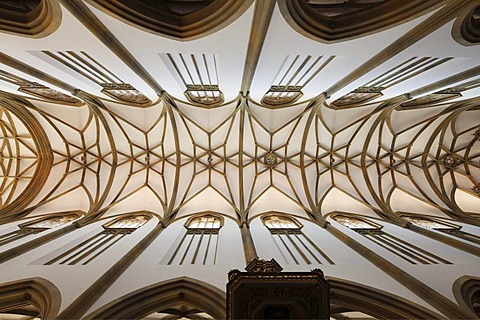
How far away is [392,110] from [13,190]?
56.6 ft

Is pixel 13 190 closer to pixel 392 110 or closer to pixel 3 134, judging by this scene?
pixel 3 134

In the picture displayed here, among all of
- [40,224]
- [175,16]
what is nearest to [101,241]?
[40,224]

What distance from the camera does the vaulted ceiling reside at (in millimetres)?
8305

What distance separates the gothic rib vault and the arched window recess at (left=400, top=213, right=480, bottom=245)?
81mm

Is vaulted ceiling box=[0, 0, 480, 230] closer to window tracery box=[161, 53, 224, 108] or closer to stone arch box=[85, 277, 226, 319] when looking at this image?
window tracery box=[161, 53, 224, 108]

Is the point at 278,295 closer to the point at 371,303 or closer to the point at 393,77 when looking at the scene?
the point at 371,303

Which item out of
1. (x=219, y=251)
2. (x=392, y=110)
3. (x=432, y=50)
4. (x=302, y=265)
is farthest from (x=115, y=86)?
(x=392, y=110)

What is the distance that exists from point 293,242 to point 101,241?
6.41m

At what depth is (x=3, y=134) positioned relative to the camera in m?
14.7

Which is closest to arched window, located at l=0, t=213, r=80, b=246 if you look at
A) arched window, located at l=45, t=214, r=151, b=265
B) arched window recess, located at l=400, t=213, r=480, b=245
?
arched window, located at l=45, t=214, r=151, b=265

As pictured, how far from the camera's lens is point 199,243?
1082cm

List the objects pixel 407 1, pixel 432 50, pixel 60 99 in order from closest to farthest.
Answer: pixel 407 1 → pixel 432 50 → pixel 60 99

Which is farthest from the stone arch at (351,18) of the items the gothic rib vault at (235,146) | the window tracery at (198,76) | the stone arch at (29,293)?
the stone arch at (29,293)

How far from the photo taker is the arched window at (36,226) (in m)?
10.1
